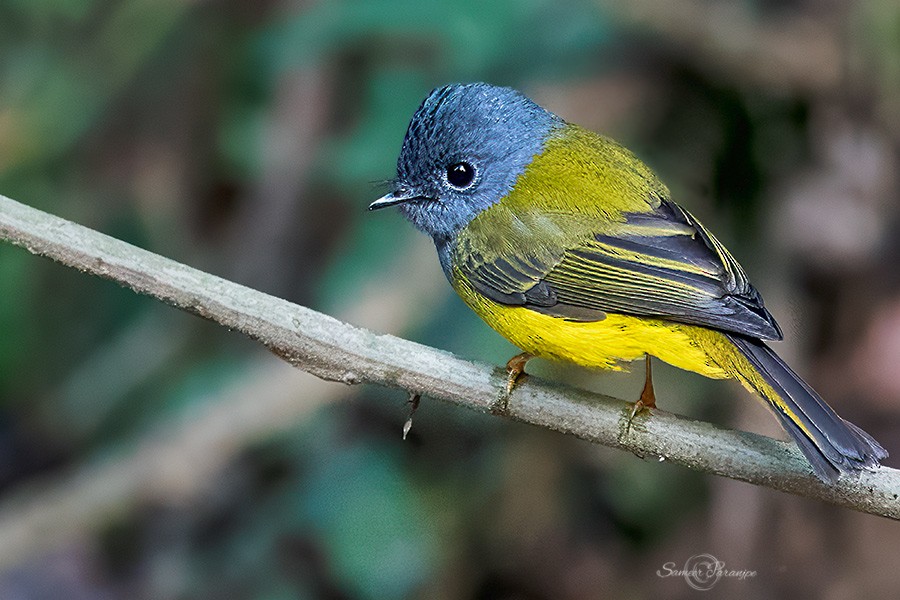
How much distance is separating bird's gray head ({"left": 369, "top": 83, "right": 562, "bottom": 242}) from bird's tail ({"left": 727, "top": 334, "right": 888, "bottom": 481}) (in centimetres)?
85

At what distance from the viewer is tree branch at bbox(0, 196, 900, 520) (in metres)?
2.17

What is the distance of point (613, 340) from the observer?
2.35 meters

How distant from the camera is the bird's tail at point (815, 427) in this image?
1.94 meters

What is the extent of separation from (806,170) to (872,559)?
4.92ft

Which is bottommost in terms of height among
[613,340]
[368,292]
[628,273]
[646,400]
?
[368,292]

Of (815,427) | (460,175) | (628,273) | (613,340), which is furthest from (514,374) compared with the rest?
(815,427)

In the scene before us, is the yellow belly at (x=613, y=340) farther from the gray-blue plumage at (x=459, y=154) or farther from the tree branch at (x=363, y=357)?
the gray-blue plumage at (x=459, y=154)

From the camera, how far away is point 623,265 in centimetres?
239

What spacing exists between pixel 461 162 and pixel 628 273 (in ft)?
1.76

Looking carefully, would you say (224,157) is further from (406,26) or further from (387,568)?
(387,568)

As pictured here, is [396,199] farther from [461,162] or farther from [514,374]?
[514,374]

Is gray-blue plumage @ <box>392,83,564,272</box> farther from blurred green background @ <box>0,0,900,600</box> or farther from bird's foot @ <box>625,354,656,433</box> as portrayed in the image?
blurred green background @ <box>0,0,900,600</box>

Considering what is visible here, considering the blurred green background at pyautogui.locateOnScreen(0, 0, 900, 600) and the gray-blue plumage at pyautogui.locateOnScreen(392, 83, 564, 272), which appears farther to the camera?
the blurred green background at pyautogui.locateOnScreen(0, 0, 900, 600)

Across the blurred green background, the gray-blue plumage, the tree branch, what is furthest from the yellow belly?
the blurred green background
